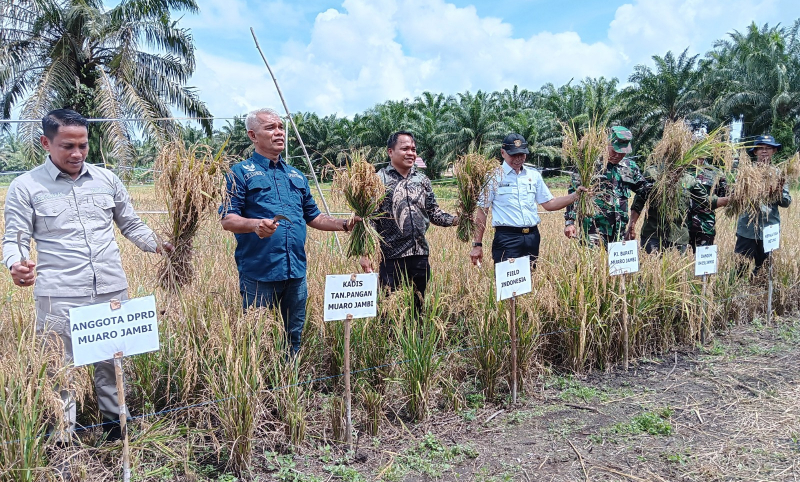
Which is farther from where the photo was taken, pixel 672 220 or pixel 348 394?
pixel 672 220

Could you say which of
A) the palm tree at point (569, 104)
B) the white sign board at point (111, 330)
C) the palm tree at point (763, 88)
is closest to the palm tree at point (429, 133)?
the palm tree at point (569, 104)

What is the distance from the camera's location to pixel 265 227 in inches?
104

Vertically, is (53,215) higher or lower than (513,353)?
higher

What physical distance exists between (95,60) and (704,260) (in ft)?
51.3

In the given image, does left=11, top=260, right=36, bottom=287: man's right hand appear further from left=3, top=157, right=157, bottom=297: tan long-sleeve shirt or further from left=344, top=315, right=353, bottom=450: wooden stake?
left=344, top=315, right=353, bottom=450: wooden stake

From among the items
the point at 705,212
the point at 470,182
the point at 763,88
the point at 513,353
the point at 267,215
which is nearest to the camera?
the point at 267,215

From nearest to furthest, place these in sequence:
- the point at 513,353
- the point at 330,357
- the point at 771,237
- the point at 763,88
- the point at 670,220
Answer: the point at 513,353 < the point at 330,357 < the point at 670,220 < the point at 771,237 < the point at 763,88

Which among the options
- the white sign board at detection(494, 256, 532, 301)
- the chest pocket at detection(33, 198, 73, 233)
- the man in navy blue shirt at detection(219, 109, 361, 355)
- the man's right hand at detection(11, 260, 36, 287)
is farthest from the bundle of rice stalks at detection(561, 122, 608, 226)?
the man's right hand at detection(11, 260, 36, 287)

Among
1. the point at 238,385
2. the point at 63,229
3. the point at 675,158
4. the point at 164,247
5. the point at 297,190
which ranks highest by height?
the point at 675,158

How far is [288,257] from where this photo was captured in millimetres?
2938

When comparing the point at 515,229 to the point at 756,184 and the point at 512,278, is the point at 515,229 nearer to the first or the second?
the point at 512,278

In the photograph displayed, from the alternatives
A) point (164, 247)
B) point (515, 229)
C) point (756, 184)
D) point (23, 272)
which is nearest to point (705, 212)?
point (756, 184)

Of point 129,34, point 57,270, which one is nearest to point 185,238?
point 57,270

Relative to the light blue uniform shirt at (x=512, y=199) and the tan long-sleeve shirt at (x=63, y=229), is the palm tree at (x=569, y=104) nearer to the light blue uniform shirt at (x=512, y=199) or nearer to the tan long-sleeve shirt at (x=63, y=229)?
the light blue uniform shirt at (x=512, y=199)
